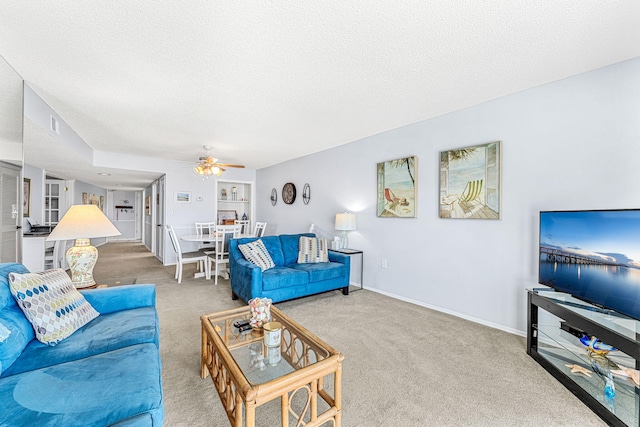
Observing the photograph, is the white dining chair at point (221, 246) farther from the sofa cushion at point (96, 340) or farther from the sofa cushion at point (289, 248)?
the sofa cushion at point (96, 340)

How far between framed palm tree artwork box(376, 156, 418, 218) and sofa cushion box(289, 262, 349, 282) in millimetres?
987

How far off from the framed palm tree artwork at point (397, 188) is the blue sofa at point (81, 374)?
301 centimetres

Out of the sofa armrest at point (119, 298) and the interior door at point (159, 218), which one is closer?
the sofa armrest at point (119, 298)

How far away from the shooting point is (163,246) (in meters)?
5.98

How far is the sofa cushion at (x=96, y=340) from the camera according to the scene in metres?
1.34

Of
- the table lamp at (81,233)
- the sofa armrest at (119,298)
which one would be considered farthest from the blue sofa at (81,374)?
the table lamp at (81,233)

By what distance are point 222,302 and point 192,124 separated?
239 cm

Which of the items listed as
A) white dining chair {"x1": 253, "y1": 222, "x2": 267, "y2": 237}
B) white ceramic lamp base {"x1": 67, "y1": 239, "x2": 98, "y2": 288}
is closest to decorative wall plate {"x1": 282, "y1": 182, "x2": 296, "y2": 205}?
white dining chair {"x1": 253, "y1": 222, "x2": 267, "y2": 237}

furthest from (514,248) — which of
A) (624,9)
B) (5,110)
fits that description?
(5,110)

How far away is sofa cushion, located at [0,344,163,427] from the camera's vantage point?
965 mm

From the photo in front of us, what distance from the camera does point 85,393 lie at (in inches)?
42.5

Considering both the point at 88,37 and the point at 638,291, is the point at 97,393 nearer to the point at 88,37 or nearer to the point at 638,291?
the point at 88,37

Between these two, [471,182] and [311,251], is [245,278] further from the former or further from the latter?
[471,182]

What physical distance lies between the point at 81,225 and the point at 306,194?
3.60 metres
